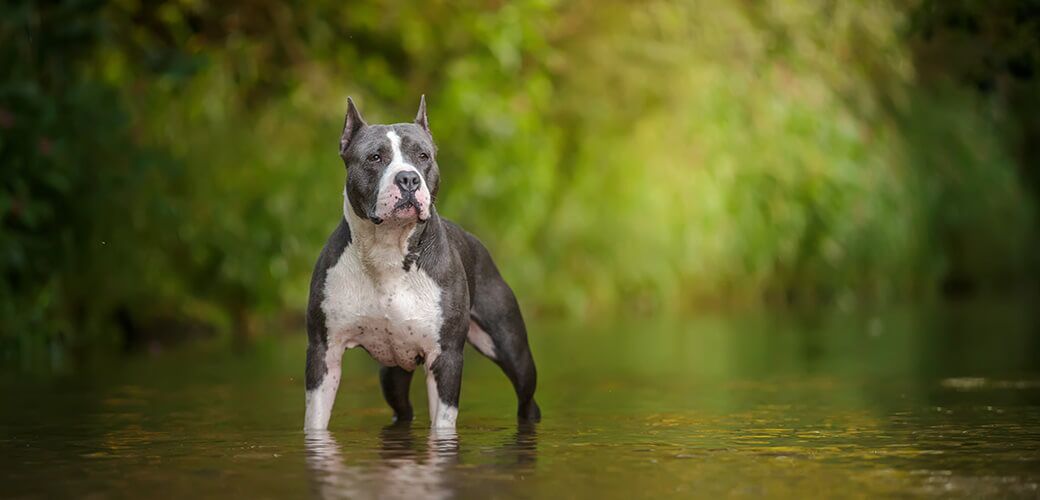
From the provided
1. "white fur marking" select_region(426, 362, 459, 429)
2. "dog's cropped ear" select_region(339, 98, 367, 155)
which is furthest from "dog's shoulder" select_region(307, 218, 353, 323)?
"white fur marking" select_region(426, 362, 459, 429)

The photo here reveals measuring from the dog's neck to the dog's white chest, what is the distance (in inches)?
1.0

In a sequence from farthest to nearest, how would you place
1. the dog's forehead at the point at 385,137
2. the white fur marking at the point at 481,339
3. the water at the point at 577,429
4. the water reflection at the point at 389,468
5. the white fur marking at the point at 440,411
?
the white fur marking at the point at 481,339
the white fur marking at the point at 440,411
the dog's forehead at the point at 385,137
the water at the point at 577,429
the water reflection at the point at 389,468

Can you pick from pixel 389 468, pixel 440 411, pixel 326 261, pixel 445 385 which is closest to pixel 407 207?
pixel 326 261

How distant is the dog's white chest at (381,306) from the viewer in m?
8.34

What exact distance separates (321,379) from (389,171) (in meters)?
1.00

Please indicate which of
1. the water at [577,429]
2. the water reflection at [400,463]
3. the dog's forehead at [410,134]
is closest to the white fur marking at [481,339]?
the water at [577,429]

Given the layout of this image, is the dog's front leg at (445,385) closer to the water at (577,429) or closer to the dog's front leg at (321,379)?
the water at (577,429)

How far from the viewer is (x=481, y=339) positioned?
9.25 meters

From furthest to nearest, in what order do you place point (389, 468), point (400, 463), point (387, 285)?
point (387, 285) < point (400, 463) < point (389, 468)

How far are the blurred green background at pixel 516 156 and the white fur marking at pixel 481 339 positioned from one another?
497 cm

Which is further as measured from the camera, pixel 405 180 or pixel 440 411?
pixel 440 411

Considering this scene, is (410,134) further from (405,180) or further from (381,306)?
(381,306)

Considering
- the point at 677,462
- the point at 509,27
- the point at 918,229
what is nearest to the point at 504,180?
the point at 509,27

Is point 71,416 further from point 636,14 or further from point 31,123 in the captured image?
point 636,14
